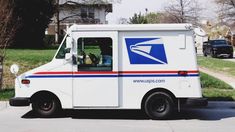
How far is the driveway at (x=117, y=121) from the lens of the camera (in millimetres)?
9539

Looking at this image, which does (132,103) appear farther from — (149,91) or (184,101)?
(184,101)

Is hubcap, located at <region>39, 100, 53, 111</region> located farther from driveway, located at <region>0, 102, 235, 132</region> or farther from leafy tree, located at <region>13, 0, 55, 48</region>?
leafy tree, located at <region>13, 0, 55, 48</region>

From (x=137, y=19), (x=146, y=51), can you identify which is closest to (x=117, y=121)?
(x=146, y=51)

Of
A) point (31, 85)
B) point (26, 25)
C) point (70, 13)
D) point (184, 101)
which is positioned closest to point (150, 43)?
point (184, 101)

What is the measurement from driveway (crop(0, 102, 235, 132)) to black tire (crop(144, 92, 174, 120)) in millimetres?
189

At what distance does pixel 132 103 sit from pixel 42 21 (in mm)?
28920

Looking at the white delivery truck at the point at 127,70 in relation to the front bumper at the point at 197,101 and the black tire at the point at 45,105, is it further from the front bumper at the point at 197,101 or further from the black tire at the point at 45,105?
the black tire at the point at 45,105

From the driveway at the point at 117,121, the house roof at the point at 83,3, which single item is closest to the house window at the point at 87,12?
the house roof at the point at 83,3

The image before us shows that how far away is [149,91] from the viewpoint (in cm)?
1068

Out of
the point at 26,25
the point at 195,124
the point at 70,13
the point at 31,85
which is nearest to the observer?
the point at 195,124

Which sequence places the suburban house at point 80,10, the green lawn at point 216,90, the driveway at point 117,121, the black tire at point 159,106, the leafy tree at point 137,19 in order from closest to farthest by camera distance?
the driveway at point 117,121, the black tire at point 159,106, the green lawn at point 216,90, the suburban house at point 80,10, the leafy tree at point 137,19

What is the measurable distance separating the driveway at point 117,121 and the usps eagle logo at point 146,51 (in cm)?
140

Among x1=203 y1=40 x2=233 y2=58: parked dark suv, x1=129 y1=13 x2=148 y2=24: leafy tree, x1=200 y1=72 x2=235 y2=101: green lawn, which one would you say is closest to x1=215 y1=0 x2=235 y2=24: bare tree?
x1=129 y1=13 x2=148 y2=24: leafy tree

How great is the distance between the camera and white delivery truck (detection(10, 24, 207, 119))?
1059cm
